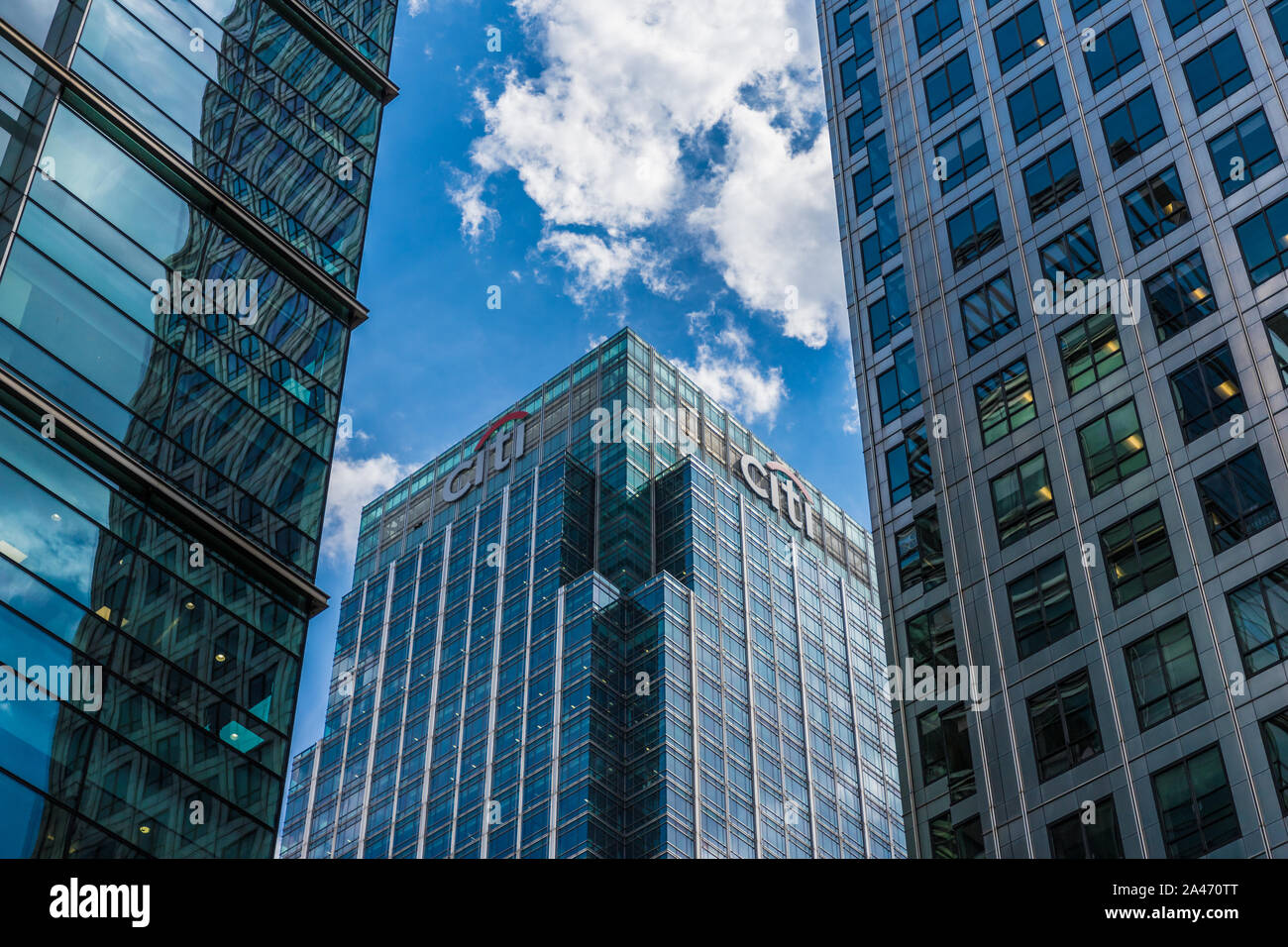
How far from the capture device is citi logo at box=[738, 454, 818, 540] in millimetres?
149750

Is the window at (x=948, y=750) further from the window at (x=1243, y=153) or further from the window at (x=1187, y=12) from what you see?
the window at (x=1187, y=12)

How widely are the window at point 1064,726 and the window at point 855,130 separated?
25637 millimetres

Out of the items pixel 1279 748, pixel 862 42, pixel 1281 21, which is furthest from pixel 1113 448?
pixel 862 42

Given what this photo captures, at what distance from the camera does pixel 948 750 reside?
42625mm

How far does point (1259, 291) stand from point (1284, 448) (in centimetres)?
498

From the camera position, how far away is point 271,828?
26.1 metres

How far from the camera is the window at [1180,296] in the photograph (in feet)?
139

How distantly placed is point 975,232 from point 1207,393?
460 inches

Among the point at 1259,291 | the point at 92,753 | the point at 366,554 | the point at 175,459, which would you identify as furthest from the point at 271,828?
the point at 366,554

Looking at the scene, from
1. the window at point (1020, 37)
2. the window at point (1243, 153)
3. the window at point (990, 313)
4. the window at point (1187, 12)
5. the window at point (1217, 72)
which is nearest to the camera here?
the window at point (1243, 153)

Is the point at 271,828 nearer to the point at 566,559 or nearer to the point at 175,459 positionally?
the point at 175,459

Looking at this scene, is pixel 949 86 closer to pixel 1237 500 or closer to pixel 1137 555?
pixel 1137 555

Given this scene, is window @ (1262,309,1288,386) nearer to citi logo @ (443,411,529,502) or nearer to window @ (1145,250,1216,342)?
window @ (1145,250,1216,342)

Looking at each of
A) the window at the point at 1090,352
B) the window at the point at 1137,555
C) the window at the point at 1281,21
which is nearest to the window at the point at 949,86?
the window at the point at 1281,21
